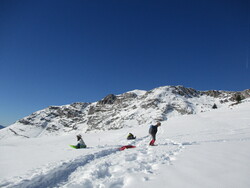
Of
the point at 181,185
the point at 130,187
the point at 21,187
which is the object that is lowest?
the point at 21,187

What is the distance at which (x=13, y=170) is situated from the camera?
5.73 meters

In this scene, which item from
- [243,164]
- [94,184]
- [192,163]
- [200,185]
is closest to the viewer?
[200,185]

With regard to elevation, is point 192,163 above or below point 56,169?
above

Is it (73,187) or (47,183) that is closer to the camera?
(73,187)

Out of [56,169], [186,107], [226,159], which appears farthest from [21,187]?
[186,107]

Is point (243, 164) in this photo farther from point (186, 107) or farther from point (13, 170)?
point (186, 107)

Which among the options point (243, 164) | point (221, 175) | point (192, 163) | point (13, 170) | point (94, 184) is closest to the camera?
point (221, 175)

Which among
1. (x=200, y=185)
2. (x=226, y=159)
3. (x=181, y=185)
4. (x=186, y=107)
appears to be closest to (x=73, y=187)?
(x=181, y=185)

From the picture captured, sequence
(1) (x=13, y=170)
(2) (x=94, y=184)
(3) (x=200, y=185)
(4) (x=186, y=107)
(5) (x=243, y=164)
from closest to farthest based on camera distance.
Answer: (3) (x=200, y=185), (2) (x=94, y=184), (5) (x=243, y=164), (1) (x=13, y=170), (4) (x=186, y=107)

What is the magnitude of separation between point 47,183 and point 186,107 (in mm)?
192912

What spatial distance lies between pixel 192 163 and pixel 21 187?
5.87m

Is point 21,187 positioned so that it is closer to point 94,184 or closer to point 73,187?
point 73,187

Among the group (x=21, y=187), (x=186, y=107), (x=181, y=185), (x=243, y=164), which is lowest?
(x=21, y=187)

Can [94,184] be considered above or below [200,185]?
below
